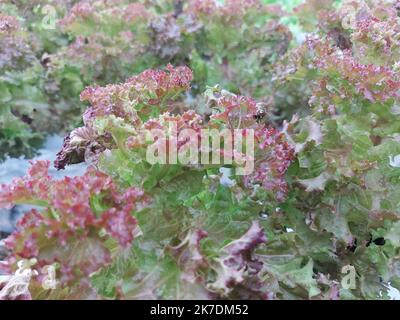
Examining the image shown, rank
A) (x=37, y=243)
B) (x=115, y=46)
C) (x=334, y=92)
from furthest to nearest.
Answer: (x=115, y=46), (x=334, y=92), (x=37, y=243)

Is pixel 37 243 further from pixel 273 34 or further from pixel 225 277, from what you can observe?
pixel 273 34

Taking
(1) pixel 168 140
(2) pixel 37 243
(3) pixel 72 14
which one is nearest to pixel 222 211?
(1) pixel 168 140

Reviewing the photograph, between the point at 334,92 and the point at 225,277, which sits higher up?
the point at 334,92

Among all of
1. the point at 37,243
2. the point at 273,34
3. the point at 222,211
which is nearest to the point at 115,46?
the point at 273,34

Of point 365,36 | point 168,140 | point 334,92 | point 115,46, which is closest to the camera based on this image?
point 168,140

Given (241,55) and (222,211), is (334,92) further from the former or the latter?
(241,55)

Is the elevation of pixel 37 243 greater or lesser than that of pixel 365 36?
lesser

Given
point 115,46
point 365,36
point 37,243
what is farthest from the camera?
point 115,46
